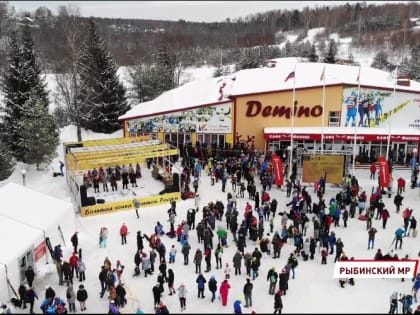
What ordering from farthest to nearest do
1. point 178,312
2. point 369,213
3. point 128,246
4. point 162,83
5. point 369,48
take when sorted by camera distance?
point 369,48 < point 162,83 < point 369,213 < point 128,246 < point 178,312

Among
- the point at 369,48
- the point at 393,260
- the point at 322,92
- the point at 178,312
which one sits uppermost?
the point at 369,48

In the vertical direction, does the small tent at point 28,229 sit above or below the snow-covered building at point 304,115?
below

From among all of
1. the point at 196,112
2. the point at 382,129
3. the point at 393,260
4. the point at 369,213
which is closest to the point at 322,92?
the point at 382,129

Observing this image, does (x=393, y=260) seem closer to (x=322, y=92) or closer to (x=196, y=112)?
(x=322, y=92)

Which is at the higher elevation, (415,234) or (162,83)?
(162,83)

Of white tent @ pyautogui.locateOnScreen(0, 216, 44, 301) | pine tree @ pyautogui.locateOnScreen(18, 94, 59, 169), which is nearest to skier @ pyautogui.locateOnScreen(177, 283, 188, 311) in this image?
white tent @ pyautogui.locateOnScreen(0, 216, 44, 301)

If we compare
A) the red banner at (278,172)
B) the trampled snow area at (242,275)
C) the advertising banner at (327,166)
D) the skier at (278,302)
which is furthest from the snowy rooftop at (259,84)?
the skier at (278,302)

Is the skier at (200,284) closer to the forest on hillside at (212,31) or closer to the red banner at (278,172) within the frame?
the red banner at (278,172)

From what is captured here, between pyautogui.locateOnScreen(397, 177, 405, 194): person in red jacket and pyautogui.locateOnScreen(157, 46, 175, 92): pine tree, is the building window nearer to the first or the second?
pyautogui.locateOnScreen(397, 177, 405, 194): person in red jacket
